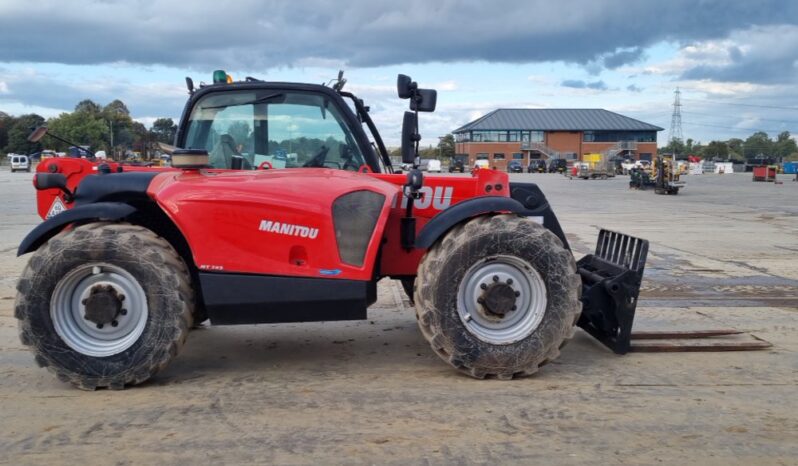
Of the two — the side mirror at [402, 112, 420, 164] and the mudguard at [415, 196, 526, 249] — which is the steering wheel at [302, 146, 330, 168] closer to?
the side mirror at [402, 112, 420, 164]

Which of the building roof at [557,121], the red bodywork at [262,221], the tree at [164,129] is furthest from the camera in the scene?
the building roof at [557,121]

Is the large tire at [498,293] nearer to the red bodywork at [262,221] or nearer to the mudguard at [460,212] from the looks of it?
the mudguard at [460,212]

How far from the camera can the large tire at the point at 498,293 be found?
16.3 feet

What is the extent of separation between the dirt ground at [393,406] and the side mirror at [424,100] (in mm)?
1906

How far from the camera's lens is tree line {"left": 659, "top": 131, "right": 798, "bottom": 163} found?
129375 mm

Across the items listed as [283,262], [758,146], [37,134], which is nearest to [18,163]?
[37,134]

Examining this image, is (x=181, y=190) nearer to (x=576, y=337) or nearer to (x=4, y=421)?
(x=4, y=421)

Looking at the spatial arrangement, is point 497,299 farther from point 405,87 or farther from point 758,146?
point 758,146

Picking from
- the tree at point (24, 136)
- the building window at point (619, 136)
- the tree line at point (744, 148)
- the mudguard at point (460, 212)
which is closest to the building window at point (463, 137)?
the building window at point (619, 136)

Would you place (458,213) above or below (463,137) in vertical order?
below

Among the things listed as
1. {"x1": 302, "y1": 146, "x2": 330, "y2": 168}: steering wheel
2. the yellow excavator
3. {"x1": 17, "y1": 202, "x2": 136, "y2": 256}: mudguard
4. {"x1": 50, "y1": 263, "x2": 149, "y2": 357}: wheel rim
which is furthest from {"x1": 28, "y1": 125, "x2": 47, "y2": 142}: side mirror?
the yellow excavator

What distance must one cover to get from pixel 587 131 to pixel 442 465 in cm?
10358

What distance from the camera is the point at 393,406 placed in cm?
457

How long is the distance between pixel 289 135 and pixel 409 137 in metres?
1.12
